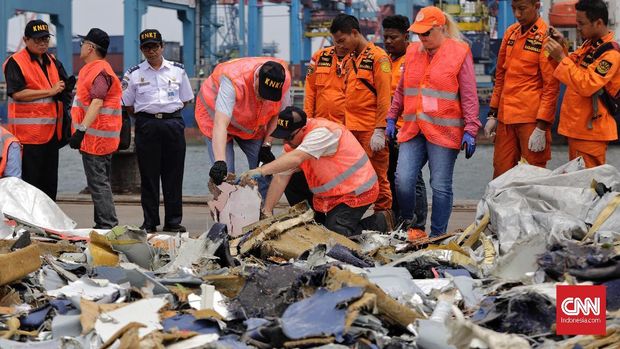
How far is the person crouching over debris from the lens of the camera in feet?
22.4

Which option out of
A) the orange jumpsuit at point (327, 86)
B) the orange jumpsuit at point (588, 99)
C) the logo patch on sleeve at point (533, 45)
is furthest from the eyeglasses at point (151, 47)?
the orange jumpsuit at point (588, 99)

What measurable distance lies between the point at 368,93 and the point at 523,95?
3.86 ft

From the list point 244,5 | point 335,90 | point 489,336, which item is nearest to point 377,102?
point 335,90

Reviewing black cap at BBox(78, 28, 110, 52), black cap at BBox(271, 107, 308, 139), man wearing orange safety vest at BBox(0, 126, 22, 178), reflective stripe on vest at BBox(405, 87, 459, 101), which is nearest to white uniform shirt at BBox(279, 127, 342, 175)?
black cap at BBox(271, 107, 308, 139)

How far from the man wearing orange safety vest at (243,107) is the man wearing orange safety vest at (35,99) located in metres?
1.83

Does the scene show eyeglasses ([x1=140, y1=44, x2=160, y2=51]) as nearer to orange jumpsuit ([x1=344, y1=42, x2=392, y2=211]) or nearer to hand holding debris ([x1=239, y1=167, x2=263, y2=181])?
orange jumpsuit ([x1=344, y1=42, x2=392, y2=211])

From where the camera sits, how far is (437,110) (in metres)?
7.46

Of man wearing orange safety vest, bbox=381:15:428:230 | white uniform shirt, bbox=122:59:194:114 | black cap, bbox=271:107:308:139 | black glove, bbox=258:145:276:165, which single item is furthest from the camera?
white uniform shirt, bbox=122:59:194:114

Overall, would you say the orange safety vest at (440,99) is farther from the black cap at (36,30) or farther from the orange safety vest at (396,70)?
the black cap at (36,30)

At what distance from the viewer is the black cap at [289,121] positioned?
22.2ft

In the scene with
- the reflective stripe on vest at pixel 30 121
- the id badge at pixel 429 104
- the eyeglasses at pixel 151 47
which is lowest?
the reflective stripe on vest at pixel 30 121

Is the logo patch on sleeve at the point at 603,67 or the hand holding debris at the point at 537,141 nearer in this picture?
the logo patch on sleeve at the point at 603,67

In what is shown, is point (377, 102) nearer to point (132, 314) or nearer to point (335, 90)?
point (335, 90)

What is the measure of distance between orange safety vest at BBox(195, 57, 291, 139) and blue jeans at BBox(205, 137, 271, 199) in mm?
65
